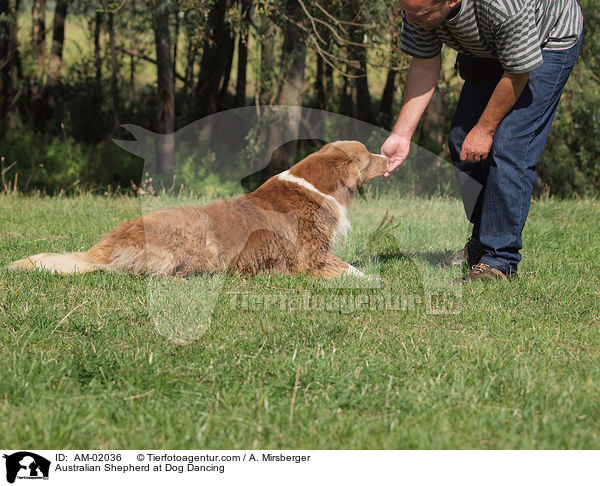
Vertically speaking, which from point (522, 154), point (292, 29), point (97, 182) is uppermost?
point (292, 29)

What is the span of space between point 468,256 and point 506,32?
1.93 m

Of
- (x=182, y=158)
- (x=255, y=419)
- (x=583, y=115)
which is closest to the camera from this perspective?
(x=255, y=419)

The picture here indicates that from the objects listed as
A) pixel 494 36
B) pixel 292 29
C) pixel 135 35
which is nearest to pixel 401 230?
pixel 494 36

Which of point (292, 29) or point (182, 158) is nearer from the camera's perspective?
point (292, 29)

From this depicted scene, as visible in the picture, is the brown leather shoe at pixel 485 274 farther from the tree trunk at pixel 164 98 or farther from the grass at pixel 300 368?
the tree trunk at pixel 164 98

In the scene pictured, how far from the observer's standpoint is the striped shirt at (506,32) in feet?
11.7

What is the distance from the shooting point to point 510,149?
4133 mm

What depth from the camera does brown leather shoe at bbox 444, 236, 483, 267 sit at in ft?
15.8

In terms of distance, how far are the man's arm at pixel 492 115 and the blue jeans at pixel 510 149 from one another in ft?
0.33

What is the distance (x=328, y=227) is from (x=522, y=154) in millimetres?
1512

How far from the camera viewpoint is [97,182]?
13562mm
